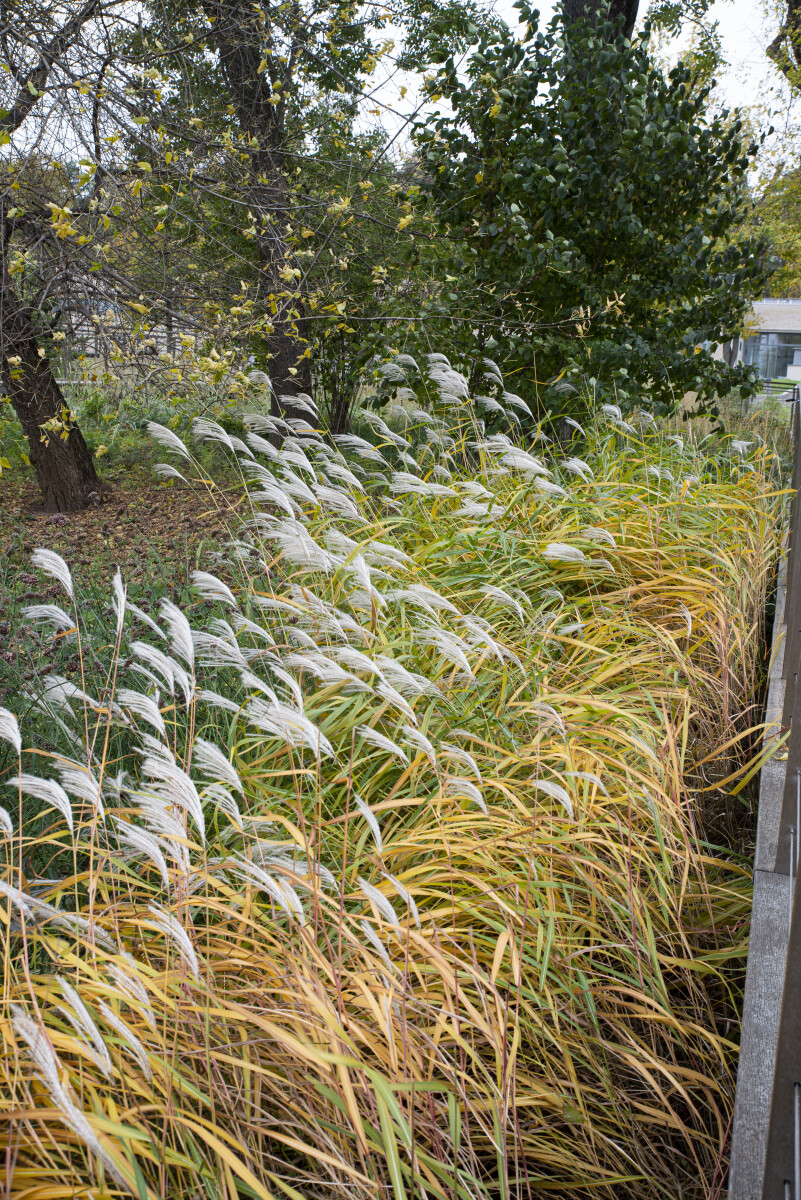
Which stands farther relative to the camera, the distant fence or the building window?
the building window

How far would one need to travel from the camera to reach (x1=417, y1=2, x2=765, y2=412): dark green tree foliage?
4.96m

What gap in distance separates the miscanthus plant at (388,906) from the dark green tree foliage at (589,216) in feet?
7.50

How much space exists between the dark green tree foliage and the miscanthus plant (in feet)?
7.50

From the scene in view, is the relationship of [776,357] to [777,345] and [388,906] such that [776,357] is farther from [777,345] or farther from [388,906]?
[388,906]

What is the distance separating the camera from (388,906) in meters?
1.21

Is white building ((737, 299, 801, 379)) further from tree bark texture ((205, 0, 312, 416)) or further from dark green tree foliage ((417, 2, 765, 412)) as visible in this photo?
tree bark texture ((205, 0, 312, 416))

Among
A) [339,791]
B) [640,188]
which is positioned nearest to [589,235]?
[640,188]

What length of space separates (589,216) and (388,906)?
17.0ft

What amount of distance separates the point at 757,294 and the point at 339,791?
5.06 meters

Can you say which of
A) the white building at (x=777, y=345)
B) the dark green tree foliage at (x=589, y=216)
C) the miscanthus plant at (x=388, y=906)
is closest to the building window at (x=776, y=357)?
the white building at (x=777, y=345)

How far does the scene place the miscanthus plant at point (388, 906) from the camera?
1.32m

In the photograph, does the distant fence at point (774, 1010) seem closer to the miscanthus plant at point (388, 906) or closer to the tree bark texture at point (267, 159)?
the miscanthus plant at point (388, 906)

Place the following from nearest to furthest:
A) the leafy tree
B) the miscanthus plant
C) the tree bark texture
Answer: the miscanthus plant
the leafy tree
the tree bark texture

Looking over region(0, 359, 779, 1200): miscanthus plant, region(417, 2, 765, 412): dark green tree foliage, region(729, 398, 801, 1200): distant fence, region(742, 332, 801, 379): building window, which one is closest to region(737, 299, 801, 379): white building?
region(742, 332, 801, 379): building window
